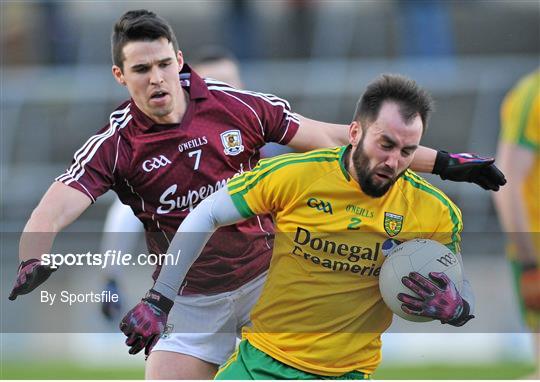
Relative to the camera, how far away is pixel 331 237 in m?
4.95

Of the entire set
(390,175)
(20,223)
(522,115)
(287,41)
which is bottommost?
(20,223)

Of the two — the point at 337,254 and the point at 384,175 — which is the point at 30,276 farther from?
the point at 384,175

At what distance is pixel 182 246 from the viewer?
491 centimetres

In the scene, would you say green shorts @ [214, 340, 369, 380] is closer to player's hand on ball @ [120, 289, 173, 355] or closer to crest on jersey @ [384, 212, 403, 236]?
player's hand on ball @ [120, 289, 173, 355]

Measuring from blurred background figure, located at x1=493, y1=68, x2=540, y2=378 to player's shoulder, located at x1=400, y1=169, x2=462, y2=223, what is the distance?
1.90 meters

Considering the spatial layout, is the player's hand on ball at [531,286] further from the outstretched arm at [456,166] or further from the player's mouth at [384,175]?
the player's mouth at [384,175]

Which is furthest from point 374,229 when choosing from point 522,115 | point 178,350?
point 522,115

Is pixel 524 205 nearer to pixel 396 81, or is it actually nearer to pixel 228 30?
pixel 396 81

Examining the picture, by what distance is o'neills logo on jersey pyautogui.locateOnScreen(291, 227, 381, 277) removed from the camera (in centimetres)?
495

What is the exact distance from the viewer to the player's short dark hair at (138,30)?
5.35 meters

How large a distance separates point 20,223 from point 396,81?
6.68 metres

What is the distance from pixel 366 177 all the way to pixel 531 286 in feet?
7.69

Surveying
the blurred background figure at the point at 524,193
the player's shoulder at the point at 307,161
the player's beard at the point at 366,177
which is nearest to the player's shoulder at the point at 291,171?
the player's shoulder at the point at 307,161

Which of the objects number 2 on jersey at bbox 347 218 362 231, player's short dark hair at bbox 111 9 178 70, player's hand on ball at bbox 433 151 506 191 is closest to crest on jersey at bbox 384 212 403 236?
number 2 on jersey at bbox 347 218 362 231
